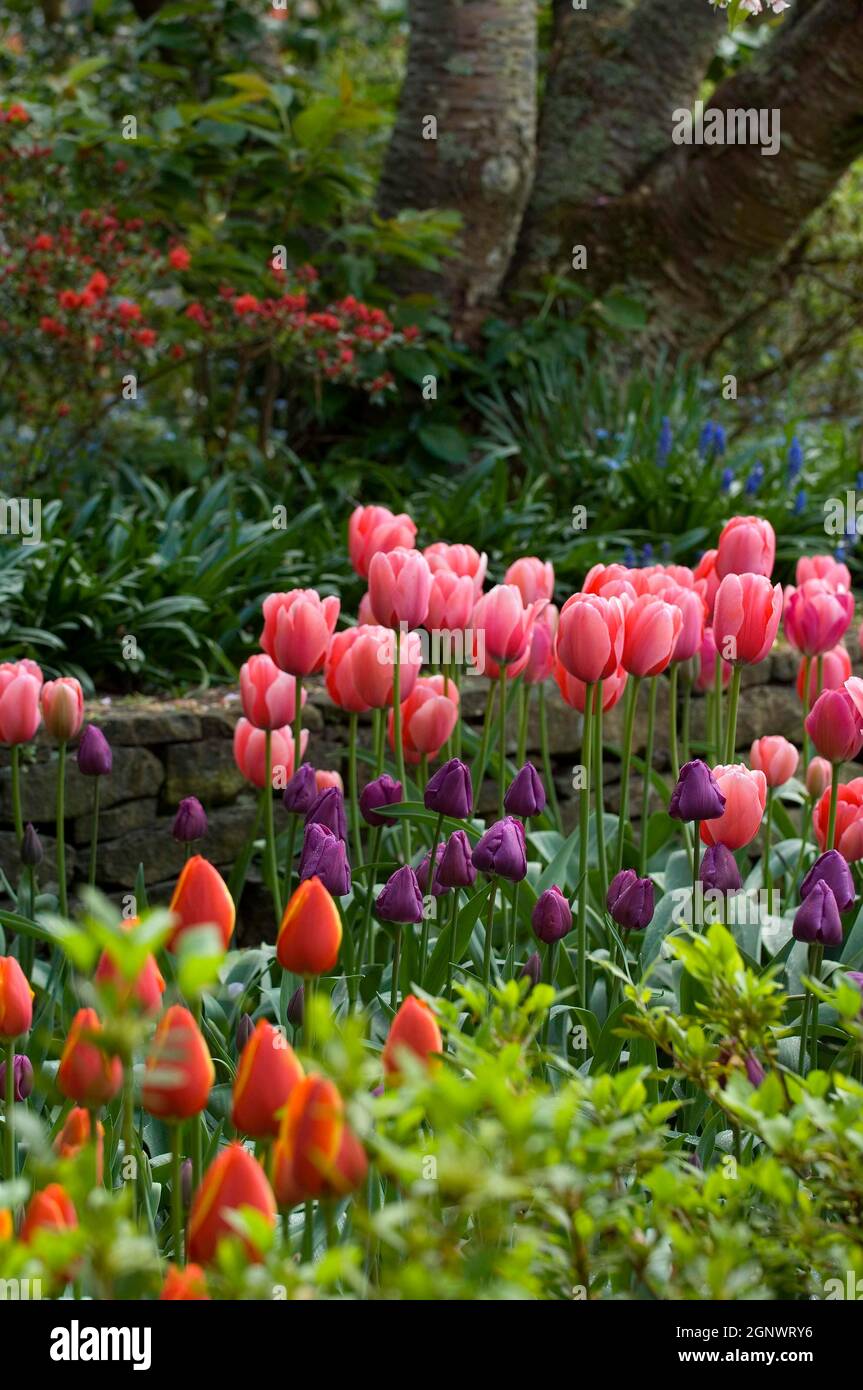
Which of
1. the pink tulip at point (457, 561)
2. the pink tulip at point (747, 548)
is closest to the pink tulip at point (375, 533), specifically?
the pink tulip at point (457, 561)

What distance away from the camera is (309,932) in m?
1.23

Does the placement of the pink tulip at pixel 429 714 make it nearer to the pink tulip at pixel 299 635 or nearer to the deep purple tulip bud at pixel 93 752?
the pink tulip at pixel 299 635

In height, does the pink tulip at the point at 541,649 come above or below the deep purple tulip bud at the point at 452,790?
above

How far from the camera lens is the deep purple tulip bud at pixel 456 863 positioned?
6.14 feet

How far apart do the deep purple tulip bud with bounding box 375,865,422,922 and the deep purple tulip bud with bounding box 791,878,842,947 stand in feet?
1.55

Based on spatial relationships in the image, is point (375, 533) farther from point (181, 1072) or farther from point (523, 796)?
point (181, 1072)

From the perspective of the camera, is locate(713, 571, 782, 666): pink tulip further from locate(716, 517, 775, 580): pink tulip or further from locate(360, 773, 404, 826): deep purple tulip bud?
locate(360, 773, 404, 826): deep purple tulip bud

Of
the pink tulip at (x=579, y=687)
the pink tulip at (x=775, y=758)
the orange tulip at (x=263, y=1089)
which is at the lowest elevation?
the orange tulip at (x=263, y=1089)

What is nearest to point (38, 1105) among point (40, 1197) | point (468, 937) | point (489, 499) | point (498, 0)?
point (468, 937)

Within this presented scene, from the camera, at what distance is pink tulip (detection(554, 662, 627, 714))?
212 cm

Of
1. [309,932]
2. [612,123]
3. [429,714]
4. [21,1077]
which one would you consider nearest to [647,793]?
[429,714]

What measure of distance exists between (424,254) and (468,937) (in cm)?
416

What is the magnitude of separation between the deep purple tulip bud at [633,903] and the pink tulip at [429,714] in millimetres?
511
